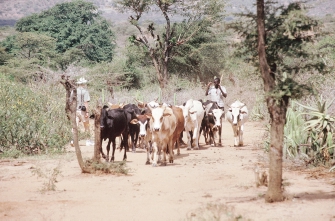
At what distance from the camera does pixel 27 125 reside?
13.4 meters

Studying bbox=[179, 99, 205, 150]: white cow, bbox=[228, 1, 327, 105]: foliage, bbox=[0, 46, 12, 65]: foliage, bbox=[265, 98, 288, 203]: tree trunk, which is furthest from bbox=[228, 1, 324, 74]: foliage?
bbox=[0, 46, 12, 65]: foliage

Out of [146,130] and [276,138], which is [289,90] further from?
[146,130]

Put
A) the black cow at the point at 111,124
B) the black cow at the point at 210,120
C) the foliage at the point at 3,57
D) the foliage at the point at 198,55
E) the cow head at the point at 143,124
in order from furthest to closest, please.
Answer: the foliage at the point at 3,57
the foliage at the point at 198,55
the black cow at the point at 210,120
the black cow at the point at 111,124
the cow head at the point at 143,124

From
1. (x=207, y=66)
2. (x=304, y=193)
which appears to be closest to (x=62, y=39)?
(x=207, y=66)

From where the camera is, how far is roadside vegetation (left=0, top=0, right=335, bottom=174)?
756 centimetres

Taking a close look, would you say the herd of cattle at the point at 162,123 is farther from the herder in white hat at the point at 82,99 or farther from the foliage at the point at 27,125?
the foliage at the point at 27,125

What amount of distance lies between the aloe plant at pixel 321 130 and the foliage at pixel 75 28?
3322 centimetres

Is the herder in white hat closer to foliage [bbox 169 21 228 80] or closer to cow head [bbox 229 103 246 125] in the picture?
cow head [bbox 229 103 246 125]

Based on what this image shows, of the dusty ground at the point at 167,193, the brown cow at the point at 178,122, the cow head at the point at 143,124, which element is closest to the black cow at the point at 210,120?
the brown cow at the point at 178,122

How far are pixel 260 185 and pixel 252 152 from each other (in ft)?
16.4

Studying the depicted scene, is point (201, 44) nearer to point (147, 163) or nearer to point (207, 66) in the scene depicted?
point (207, 66)

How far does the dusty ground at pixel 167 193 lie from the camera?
23.2 ft

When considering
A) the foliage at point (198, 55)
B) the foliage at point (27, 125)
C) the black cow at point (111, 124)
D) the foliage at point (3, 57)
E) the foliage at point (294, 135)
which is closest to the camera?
the foliage at point (294, 135)

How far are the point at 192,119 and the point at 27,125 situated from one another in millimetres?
4435
